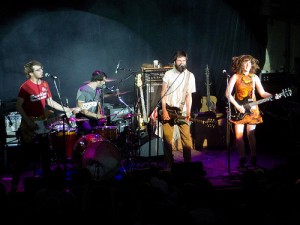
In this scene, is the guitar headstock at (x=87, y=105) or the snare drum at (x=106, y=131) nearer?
the snare drum at (x=106, y=131)

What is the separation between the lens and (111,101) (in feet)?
35.9

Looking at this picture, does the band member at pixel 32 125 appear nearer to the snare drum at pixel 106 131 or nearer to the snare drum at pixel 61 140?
the snare drum at pixel 106 131

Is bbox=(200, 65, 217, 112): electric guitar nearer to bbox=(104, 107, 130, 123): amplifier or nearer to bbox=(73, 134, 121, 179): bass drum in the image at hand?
bbox=(104, 107, 130, 123): amplifier

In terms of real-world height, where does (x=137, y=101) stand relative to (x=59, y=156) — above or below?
above

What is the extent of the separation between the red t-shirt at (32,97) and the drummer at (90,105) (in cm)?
112

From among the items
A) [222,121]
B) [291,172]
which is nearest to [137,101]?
[222,121]

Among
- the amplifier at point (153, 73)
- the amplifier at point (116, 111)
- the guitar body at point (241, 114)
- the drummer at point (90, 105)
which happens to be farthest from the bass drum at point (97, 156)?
the amplifier at point (153, 73)

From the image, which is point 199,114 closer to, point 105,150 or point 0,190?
point 105,150

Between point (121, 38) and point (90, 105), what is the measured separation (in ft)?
9.59

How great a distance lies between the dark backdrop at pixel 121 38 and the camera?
9.70 meters

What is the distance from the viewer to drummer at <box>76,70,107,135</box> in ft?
27.2

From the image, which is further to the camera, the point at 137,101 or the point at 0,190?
the point at 137,101

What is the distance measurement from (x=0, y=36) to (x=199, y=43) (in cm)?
520

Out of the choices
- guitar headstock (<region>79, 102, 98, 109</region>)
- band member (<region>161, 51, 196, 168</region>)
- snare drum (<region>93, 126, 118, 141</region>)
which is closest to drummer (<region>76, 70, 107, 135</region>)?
guitar headstock (<region>79, 102, 98, 109</region>)
